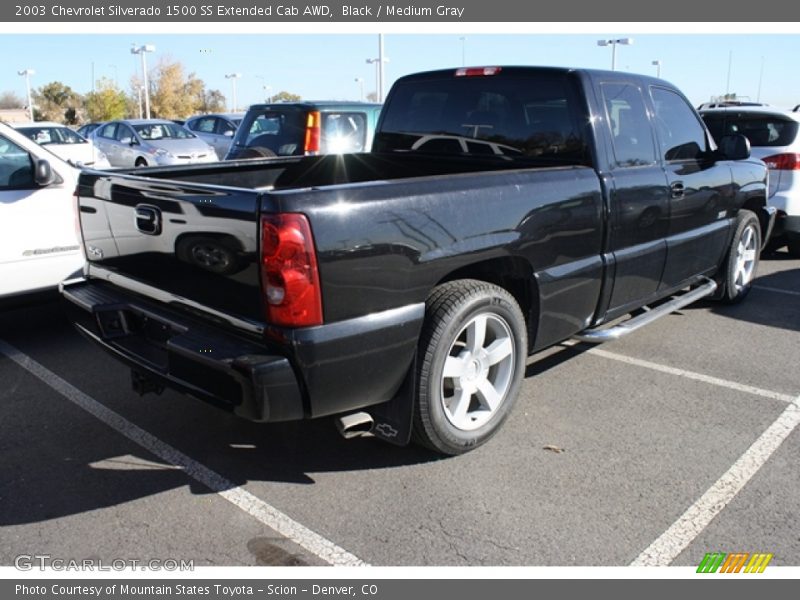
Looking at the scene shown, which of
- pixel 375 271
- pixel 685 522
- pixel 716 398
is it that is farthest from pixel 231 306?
pixel 716 398

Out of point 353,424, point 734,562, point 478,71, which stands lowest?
point 734,562

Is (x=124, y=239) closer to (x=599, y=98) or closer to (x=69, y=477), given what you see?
(x=69, y=477)

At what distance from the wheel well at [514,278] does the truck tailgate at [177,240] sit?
0.98m

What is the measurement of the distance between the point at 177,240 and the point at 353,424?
112cm

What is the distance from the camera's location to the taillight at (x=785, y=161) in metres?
7.91

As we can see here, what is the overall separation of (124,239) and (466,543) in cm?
218

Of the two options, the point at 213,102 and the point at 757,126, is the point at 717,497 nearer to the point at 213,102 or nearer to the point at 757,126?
the point at 757,126

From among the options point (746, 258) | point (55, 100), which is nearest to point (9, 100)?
point (55, 100)

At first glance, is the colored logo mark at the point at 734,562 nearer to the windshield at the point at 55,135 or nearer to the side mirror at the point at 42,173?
the side mirror at the point at 42,173

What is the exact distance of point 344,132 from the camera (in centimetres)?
991

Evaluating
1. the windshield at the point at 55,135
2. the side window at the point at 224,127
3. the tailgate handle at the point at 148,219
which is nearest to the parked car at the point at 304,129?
the tailgate handle at the point at 148,219

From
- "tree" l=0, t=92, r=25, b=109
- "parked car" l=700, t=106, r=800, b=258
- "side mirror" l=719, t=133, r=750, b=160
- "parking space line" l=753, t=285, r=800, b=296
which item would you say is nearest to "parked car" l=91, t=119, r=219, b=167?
"parked car" l=700, t=106, r=800, b=258

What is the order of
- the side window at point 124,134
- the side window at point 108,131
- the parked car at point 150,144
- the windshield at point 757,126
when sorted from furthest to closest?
the side window at point 108,131, the side window at point 124,134, the parked car at point 150,144, the windshield at point 757,126

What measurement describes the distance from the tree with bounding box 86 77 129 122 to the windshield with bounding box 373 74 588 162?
51.4 metres
